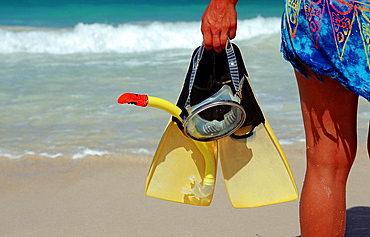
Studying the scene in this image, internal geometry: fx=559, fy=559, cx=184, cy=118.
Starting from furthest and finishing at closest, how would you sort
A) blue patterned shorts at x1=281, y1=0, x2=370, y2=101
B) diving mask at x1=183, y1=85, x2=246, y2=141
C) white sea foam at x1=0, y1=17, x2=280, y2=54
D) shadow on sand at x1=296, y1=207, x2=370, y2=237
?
white sea foam at x1=0, y1=17, x2=280, y2=54 → shadow on sand at x1=296, y1=207, x2=370, y2=237 → diving mask at x1=183, y1=85, x2=246, y2=141 → blue patterned shorts at x1=281, y1=0, x2=370, y2=101

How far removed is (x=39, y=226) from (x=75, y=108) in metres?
2.03

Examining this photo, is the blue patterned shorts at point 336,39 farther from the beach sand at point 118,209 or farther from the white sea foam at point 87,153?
the white sea foam at point 87,153

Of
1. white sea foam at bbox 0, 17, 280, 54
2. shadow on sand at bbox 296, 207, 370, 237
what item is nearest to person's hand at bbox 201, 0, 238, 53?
shadow on sand at bbox 296, 207, 370, 237

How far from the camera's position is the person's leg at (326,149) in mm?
1540

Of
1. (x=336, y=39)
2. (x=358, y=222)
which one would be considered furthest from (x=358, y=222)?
(x=336, y=39)

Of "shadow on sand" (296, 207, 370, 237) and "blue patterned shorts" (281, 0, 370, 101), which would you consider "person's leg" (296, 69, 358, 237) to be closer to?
"blue patterned shorts" (281, 0, 370, 101)

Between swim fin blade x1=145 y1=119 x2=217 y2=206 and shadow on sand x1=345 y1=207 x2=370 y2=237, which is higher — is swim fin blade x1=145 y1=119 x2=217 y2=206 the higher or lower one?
the higher one

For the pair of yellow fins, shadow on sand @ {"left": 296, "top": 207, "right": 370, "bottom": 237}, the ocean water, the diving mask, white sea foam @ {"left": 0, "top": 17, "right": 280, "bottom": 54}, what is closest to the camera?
the diving mask

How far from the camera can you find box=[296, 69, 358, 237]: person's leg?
5.05 ft

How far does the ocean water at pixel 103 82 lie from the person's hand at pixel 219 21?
172 centimetres

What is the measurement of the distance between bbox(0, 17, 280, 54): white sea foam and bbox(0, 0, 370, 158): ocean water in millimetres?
16

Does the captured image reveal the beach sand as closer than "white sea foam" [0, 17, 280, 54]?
Yes

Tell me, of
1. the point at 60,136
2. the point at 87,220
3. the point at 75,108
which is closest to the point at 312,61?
the point at 87,220

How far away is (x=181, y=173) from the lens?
6.55 feet
